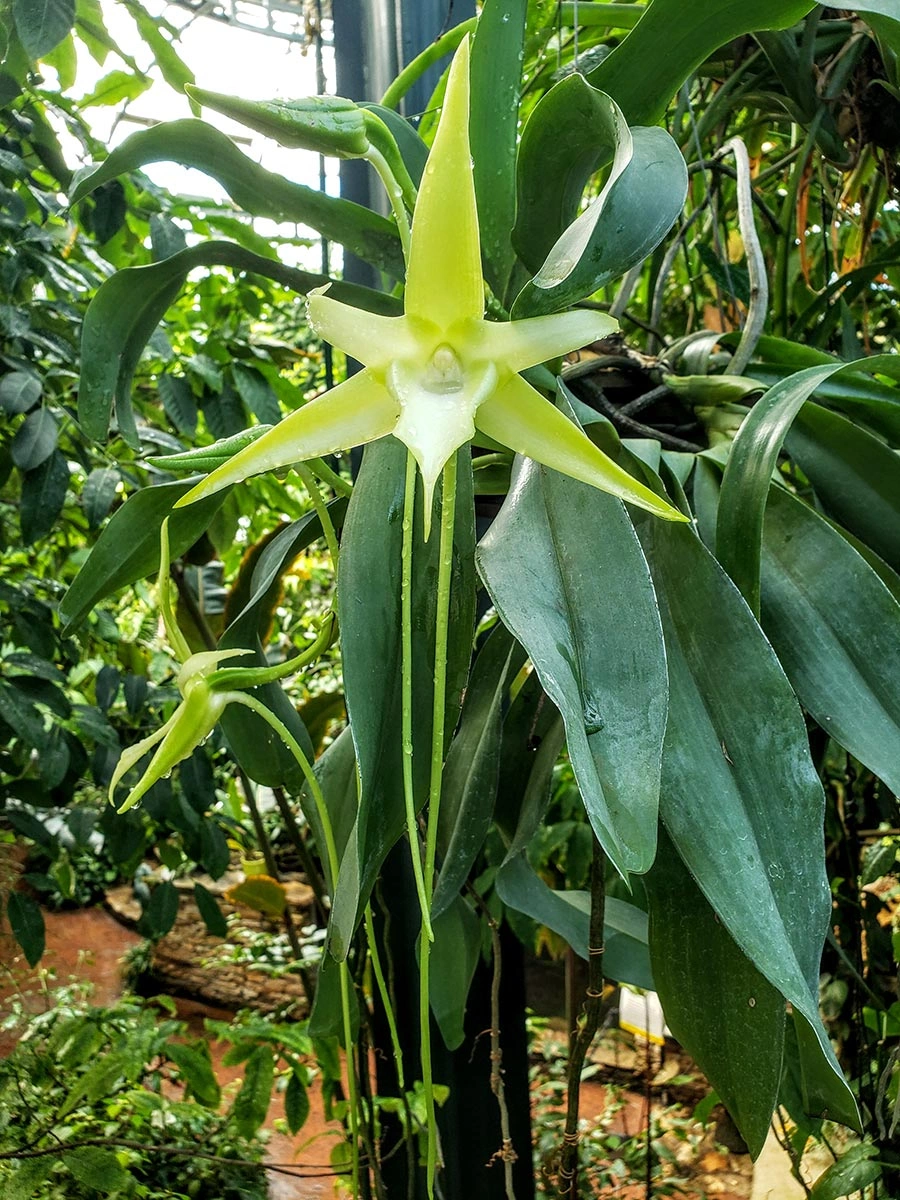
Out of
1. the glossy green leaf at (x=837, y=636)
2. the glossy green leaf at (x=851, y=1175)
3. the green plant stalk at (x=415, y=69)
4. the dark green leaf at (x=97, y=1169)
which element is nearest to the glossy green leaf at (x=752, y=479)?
the glossy green leaf at (x=837, y=636)

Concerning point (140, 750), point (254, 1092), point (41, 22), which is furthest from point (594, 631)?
point (254, 1092)

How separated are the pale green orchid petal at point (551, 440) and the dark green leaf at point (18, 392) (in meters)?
0.67

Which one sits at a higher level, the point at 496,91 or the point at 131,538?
the point at 496,91

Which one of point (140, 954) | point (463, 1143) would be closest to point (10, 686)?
point (463, 1143)

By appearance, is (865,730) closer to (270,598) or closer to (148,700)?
(270,598)

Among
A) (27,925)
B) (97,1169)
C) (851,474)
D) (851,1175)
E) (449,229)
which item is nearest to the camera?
(449,229)

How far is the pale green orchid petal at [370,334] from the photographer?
0.30 metres

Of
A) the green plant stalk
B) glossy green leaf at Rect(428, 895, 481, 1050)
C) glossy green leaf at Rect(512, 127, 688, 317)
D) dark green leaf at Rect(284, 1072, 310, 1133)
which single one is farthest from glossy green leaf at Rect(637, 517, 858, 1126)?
dark green leaf at Rect(284, 1072, 310, 1133)

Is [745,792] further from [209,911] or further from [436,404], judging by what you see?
[209,911]

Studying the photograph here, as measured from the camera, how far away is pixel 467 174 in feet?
0.93

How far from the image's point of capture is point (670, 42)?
0.43 m

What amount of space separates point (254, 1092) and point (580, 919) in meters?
0.59

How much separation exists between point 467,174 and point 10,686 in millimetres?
788

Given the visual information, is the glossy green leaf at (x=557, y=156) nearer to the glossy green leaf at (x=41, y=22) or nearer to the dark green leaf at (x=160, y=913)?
the glossy green leaf at (x=41, y=22)
